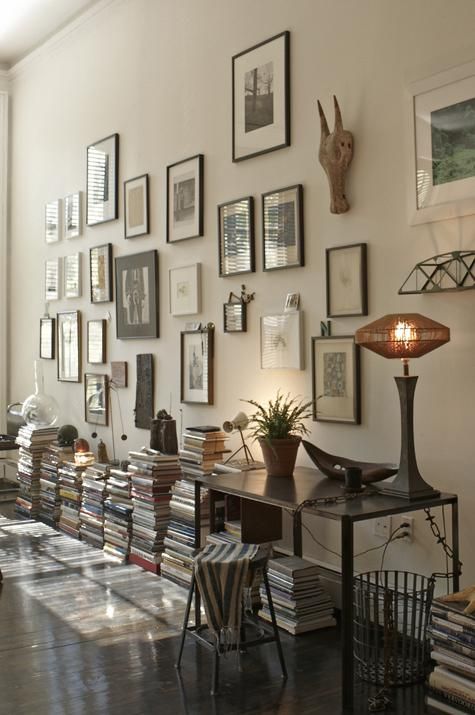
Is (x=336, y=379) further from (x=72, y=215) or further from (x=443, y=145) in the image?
(x=72, y=215)

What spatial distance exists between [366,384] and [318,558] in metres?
0.95

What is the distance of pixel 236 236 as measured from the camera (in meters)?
4.51

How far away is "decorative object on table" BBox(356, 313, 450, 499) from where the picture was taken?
3066mm

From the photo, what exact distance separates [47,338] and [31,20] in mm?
2637

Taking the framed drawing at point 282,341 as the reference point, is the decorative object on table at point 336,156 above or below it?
above

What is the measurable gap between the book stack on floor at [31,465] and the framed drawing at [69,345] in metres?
0.48

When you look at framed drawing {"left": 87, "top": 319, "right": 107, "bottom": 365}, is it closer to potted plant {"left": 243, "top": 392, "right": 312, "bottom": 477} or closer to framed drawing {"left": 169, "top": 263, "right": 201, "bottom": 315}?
framed drawing {"left": 169, "top": 263, "right": 201, "bottom": 315}

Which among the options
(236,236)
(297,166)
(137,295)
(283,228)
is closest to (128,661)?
(283,228)

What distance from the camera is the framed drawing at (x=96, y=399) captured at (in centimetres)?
584

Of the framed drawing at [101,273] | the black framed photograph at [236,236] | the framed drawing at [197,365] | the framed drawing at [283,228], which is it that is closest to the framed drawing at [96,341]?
the framed drawing at [101,273]

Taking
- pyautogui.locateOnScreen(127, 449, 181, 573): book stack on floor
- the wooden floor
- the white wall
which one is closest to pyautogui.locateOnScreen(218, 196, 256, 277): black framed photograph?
the white wall

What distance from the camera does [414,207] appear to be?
3428 millimetres

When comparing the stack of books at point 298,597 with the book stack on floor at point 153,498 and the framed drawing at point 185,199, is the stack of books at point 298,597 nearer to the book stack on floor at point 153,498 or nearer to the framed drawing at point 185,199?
the book stack on floor at point 153,498

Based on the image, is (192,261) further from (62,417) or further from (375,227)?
(62,417)
